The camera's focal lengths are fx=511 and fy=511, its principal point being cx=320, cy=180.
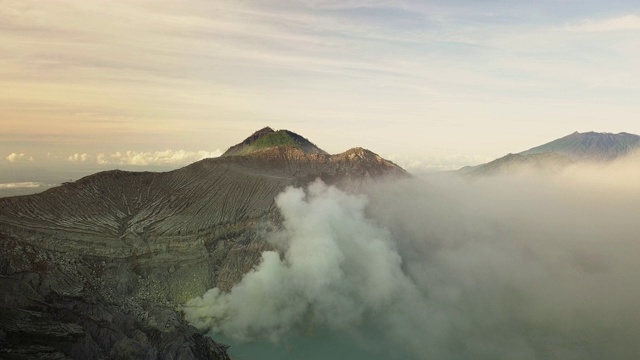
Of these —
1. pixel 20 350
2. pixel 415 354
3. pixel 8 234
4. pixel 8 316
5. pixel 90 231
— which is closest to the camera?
pixel 20 350

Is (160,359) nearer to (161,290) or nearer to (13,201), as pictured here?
(161,290)

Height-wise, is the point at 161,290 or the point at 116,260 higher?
the point at 116,260

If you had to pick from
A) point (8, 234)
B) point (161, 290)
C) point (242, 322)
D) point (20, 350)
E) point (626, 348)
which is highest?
point (8, 234)

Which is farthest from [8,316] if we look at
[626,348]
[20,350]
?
[626,348]

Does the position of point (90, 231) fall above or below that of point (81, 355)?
above

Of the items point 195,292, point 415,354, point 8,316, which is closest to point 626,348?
point 415,354

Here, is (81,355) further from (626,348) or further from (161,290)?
(626,348)

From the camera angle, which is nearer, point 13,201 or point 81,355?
point 81,355

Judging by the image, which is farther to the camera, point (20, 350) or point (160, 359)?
point (160, 359)

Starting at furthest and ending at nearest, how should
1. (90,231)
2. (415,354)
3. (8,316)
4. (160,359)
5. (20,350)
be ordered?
(90,231) < (415,354) < (160,359) < (8,316) < (20,350)
